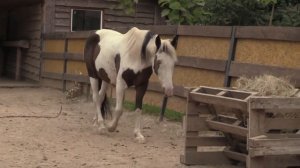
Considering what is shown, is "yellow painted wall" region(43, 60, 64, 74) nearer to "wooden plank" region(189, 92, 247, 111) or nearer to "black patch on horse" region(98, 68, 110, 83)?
"black patch on horse" region(98, 68, 110, 83)

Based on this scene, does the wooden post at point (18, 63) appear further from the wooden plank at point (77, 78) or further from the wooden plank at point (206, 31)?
the wooden plank at point (206, 31)

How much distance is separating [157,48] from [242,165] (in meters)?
2.17

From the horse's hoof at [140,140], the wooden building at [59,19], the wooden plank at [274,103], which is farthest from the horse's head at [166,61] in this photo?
the wooden building at [59,19]

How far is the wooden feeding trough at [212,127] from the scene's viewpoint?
18.9 ft

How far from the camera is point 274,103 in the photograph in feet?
16.4

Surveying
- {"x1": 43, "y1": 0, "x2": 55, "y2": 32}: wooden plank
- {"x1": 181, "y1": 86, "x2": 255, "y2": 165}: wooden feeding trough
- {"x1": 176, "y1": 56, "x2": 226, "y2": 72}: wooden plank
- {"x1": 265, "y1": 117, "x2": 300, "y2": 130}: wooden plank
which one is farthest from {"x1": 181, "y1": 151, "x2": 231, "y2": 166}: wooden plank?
{"x1": 43, "y1": 0, "x2": 55, "y2": 32}: wooden plank

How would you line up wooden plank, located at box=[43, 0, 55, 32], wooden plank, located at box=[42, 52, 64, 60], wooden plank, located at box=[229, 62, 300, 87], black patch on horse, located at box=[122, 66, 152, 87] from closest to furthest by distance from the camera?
wooden plank, located at box=[229, 62, 300, 87], black patch on horse, located at box=[122, 66, 152, 87], wooden plank, located at box=[42, 52, 64, 60], wooden plank, located at box=[43, 0, 55, 32]

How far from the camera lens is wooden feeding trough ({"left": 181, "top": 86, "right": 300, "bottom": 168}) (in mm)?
4949

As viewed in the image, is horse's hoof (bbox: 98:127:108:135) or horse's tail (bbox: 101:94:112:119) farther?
horse's tail (bbox: 101:94:112:119)

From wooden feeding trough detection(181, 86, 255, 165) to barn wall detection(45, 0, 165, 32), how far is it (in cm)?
1006

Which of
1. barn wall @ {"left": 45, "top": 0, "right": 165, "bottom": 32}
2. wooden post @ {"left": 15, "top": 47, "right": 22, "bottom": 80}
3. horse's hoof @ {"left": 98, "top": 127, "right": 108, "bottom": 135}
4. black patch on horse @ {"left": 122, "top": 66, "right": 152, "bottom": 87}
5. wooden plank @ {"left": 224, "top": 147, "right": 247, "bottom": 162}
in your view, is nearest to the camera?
wooden plank @ {"left": 224, "top": 147, "right": 247, "bottom": 162}

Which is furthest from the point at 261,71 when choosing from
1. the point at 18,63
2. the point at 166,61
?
the point at 18,63

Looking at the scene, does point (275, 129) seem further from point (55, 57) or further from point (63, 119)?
point (55, 57)

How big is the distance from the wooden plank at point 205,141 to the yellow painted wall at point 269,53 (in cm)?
174
